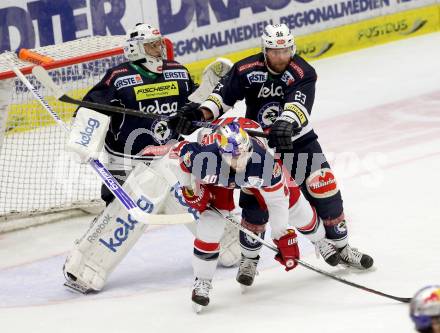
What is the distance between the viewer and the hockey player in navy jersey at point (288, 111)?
5297mm

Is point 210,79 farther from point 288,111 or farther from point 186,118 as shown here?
point 288,111

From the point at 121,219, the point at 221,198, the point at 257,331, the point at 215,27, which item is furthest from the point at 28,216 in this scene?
Result: the point at 215,27

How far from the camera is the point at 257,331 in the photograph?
15.5ft

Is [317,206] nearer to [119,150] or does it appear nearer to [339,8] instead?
[119,150]

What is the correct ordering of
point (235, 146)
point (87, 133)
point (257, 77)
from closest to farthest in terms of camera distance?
1. point (235, 146)
2. point (257, 77)
3. point (87, 133)

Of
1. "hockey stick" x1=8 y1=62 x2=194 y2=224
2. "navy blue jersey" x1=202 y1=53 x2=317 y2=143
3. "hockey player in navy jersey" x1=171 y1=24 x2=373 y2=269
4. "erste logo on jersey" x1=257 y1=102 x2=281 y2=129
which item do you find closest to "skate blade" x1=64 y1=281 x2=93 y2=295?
"hockey stick" x1=8 y1=62 x2=194 y2=224

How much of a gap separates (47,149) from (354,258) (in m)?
2.57

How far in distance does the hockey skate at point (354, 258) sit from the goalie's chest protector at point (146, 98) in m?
1.13

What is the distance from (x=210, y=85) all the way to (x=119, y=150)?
0.60 m

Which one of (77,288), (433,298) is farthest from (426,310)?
(77,288)

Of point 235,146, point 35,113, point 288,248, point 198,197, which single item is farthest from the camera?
point 35,113

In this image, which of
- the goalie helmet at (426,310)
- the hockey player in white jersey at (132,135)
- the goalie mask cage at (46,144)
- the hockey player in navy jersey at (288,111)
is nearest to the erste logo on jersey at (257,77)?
the hockey player in navy jersey at (288,111)

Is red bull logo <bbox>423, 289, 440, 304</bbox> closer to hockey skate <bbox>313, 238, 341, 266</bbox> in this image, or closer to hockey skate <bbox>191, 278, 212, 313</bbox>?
hockey skate <bbox>191, 278, 212, 313</bbox>

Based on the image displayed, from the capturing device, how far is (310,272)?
5594mm
